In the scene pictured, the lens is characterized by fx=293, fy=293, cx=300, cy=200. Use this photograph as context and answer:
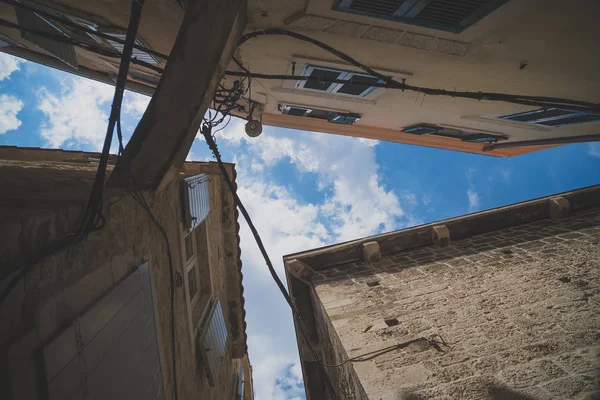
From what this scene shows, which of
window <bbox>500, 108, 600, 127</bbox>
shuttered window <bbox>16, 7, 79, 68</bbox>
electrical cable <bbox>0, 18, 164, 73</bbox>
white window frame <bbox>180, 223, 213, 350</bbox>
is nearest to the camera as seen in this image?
electrical cable <bbox>0, 18, 164, 73</bbox>

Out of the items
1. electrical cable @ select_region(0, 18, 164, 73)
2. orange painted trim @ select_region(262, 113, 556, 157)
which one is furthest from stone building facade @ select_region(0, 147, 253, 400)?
orange painted trim @ select_region(262, 113, 556, 157)

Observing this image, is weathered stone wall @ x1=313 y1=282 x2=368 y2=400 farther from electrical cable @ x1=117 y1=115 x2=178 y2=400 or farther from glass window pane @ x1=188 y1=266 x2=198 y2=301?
glass window pane @ x1=188 y1=266 x2=198 y2=301

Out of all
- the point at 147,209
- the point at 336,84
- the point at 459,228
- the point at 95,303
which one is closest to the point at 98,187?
the point at 95,303

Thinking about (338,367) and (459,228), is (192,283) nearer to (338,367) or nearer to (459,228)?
(338,367)

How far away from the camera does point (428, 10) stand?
12.7ft

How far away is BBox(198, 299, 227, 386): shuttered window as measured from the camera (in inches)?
183

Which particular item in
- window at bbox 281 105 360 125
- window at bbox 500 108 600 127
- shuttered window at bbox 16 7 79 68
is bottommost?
window at bbox 500 108 600 127

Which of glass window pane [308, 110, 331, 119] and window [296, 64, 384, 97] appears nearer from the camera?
window [296, 64, 384, 97]

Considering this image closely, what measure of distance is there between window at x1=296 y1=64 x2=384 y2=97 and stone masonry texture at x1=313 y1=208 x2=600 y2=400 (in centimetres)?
339

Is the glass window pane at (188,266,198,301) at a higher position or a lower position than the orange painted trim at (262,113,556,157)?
lower

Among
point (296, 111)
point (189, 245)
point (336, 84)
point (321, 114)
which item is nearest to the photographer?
point (189, 245)

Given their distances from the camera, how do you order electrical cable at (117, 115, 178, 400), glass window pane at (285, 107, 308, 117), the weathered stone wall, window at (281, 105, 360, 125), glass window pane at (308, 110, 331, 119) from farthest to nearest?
glass window pane at (308, 110, 331, 119), glass window pane at (285, 107, 308, 117), window at (281, 105, 360, 125), the weathered stone wall, electrical cable at (117, 115, 178, 400)

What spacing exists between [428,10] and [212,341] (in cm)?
598

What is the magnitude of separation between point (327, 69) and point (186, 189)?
10.7 ft
